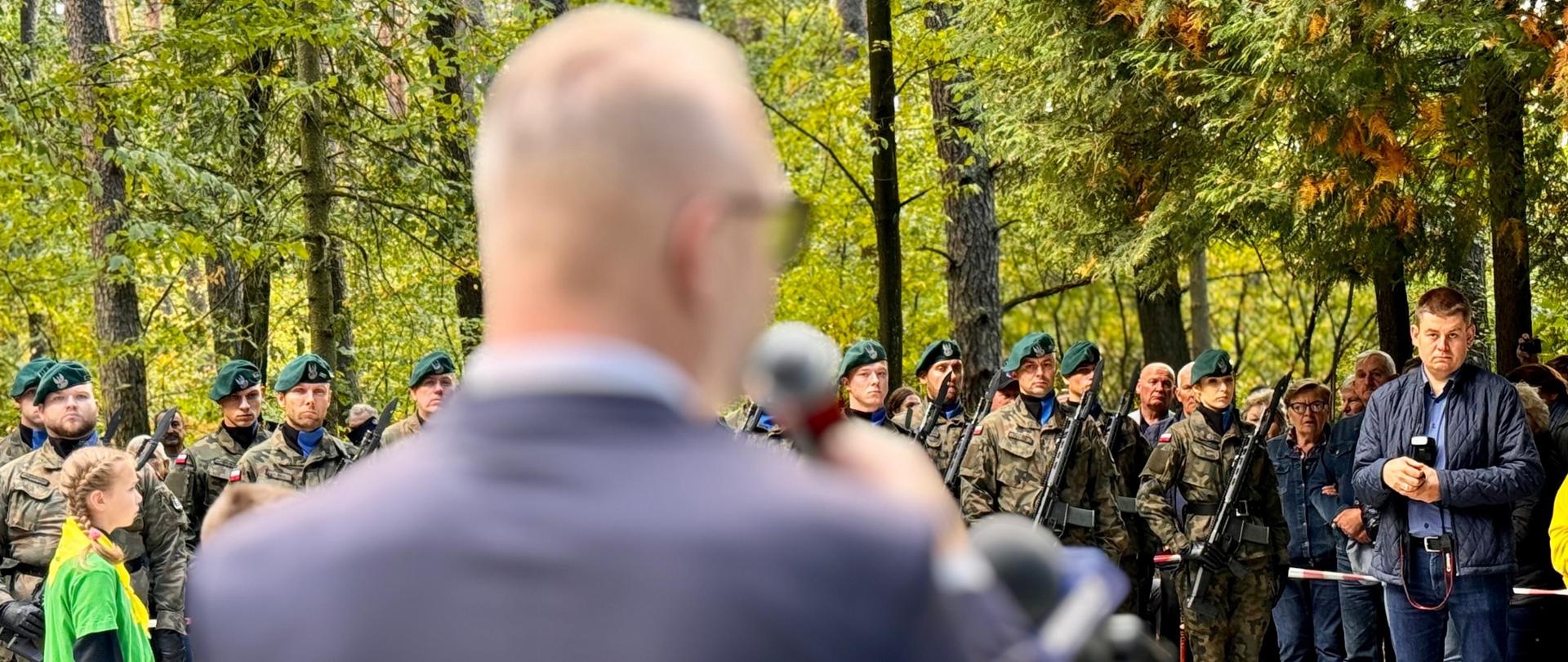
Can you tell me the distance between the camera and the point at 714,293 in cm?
136

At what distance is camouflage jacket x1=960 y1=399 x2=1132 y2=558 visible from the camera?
9562mm

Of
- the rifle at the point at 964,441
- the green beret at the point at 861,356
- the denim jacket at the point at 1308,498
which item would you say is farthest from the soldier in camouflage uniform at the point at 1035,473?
the denim jacket at the point at 1308,498

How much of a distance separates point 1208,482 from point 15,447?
22.8ft

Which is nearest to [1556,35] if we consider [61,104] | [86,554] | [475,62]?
[86,554]

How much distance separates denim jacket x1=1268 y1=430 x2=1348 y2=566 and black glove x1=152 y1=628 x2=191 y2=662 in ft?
19.4

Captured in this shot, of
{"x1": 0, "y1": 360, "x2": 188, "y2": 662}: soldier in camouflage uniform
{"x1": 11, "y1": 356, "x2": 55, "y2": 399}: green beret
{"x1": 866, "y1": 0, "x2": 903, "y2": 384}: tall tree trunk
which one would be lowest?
{"x1": 0, "y1": 360, "x2": 188, "y2": 662}: soldier in camouflage uniform

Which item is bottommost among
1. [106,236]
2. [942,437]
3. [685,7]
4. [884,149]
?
[942,437]

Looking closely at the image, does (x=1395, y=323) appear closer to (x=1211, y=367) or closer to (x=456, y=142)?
(x=1211, y=367)

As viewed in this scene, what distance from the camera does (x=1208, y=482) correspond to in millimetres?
9805

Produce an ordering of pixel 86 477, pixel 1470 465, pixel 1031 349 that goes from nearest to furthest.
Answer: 1. pixel 86 477
2. pixel 1470 465
3. pixel 1031 349

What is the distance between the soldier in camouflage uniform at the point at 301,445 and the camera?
9.30 meters

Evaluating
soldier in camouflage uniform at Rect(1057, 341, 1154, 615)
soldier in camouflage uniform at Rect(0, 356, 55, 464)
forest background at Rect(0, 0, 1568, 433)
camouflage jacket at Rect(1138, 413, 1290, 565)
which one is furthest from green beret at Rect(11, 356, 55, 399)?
camouflage jacket at Rect(1138, 413, 1290, 565)

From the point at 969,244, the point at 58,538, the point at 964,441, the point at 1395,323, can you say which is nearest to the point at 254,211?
the point at 58,538

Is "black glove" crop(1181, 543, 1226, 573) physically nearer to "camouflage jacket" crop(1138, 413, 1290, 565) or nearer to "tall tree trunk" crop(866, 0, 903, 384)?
"camouflage jacket" crop(1138, 413, 1290, 565)
